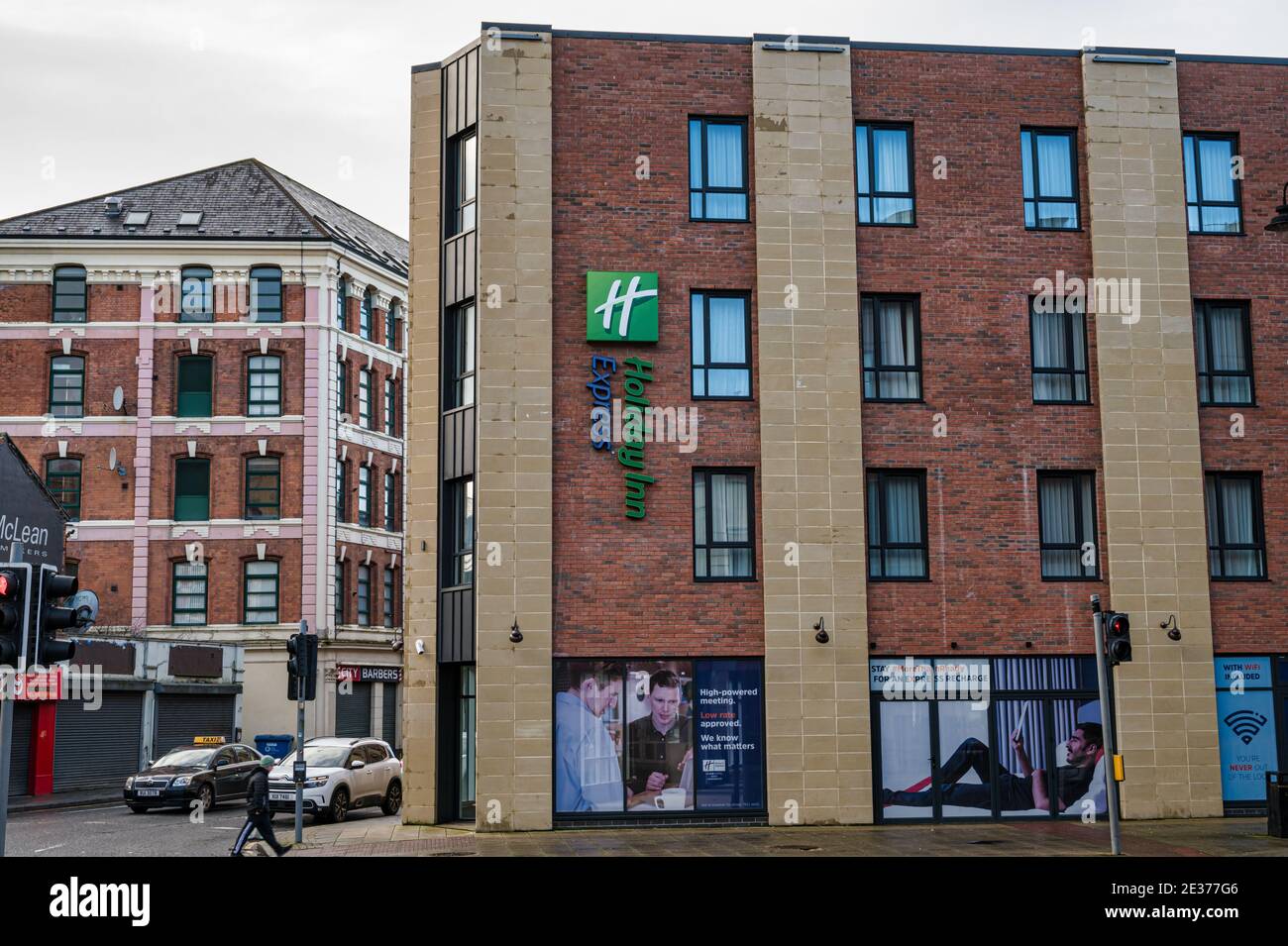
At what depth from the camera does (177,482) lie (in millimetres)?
48375

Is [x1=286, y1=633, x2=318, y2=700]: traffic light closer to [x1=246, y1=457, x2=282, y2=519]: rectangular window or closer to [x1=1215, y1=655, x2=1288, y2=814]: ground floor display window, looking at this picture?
[x1=1215, y1=655, x2=1288, y2=814]: ground floor display window

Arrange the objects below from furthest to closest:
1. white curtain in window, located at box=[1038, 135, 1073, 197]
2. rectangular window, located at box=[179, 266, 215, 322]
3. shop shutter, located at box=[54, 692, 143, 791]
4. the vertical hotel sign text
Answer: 1. rectangular window, located at box=[179, 266, 215, 322]
2. shop shutter, located at box=[54, 692, 143, 791]
3. white curtain in window, located at box=[1038, 135, 1073, 197]
4. the vertical hotel sign text

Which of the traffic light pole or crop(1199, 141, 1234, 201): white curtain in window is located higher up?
crop(1199, 141, 1234, 201): white curtain in window

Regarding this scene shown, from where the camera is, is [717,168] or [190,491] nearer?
[717,168]

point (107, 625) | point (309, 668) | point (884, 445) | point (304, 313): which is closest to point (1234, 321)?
point (884, 445)

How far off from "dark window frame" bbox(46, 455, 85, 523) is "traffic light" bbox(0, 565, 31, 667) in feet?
119

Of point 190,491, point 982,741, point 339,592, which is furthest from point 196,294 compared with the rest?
point 982,741

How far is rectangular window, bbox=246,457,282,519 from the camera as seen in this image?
48656 mm

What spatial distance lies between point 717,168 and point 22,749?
24412mm

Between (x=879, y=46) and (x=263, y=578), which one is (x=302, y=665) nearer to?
(x=879, y=46)

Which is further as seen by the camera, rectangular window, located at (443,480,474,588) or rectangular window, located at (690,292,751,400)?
rectangular window, located at (690,292,751,400)

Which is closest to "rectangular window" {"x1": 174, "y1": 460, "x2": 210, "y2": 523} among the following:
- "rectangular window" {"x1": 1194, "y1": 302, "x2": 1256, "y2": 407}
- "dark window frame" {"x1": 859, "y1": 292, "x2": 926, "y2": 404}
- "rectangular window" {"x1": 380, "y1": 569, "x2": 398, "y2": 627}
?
"rectangular window" {"x1": 380, "y1": 569, "x2": 398, "y2": 627}

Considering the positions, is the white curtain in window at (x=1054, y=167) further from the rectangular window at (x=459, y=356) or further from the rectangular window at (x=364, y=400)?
the rectangular window at (x=364, y=400)
